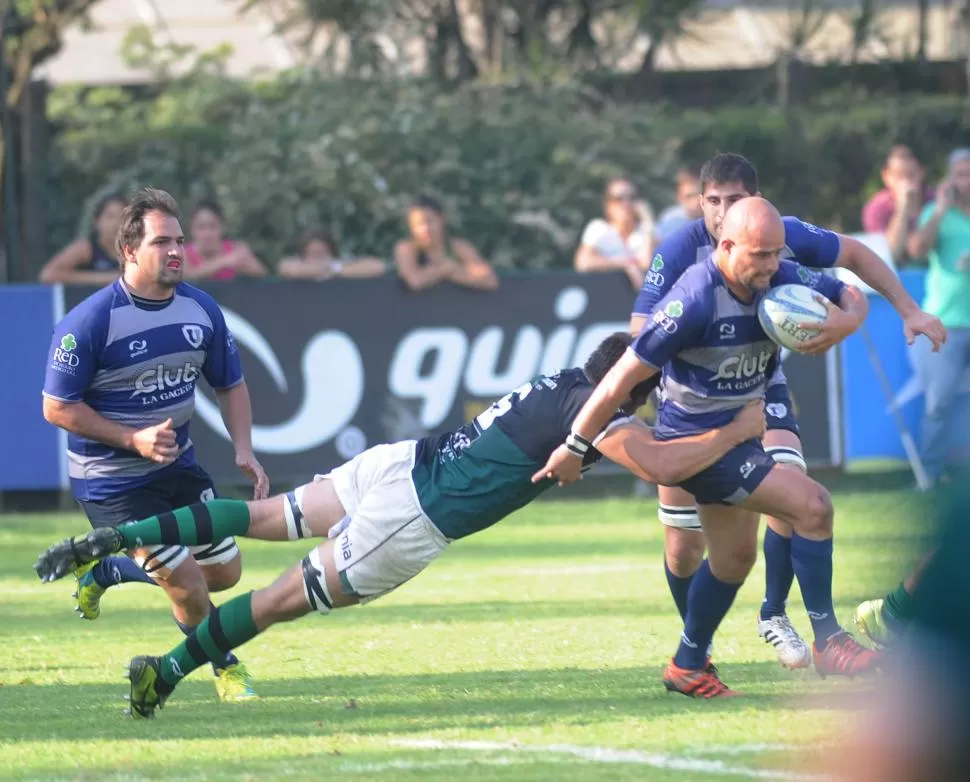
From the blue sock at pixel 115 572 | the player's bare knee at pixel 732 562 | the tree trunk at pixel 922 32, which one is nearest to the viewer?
the player's bare knee at pixel 732 562

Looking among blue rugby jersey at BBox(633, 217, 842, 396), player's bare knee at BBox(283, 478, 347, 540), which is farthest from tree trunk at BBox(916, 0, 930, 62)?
player's bare knee at BBox(283, 478, 347, 540)

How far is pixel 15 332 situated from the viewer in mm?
14680

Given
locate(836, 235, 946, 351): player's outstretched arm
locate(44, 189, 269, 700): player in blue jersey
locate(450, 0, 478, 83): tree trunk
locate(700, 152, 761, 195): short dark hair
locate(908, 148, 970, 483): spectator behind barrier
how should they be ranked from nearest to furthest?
locate(836, 235, 946, 351): player's outstretched arm → locate(44, 189, 269, 700): player in blue jersey → locate(700, 152, 761, 195): short dark hair → locate(908, 148, 970, 483): spectator behind barrier → locate(450, 0, 478, 83): tree trunk

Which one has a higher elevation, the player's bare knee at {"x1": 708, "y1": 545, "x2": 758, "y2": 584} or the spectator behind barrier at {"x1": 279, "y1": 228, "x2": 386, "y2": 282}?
the player's bare knee at {"x1": 708, "y1": 545, "x2": 758, "y2": 584}

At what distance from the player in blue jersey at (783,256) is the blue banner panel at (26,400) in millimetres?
8048

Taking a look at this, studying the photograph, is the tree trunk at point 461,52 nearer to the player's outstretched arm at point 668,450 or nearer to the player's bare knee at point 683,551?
the player's bare knee at point 683,551

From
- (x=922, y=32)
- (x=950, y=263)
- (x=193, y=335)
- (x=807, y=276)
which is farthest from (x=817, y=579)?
(x=922, y=32)

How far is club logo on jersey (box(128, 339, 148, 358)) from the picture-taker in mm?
7555

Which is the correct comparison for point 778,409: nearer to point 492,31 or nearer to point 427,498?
point 427,498

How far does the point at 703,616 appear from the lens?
22.9 feet

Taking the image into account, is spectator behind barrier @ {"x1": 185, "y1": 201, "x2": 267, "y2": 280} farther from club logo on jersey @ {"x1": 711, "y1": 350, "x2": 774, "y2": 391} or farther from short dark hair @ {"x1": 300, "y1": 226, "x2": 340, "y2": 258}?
club logo on jersey @ {"x1": 711, "y1": 350, "x2": 774, "y2": 391}

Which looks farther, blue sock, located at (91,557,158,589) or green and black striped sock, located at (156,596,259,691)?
blue sock, located at (91,557,158,589)

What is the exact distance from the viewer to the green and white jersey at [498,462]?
21.5 ft

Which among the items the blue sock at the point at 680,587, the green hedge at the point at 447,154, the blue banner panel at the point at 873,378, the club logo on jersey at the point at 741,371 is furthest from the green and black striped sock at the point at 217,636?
the green hedge at the point at 447,154
